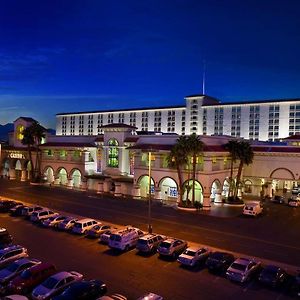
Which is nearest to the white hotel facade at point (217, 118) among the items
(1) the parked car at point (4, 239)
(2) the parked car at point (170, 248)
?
(1) the parked car at point (4, 239)

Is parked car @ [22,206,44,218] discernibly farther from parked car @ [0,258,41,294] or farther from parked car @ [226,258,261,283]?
parked car @ [226,258,261,283]

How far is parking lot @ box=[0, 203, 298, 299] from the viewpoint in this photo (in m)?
24.0

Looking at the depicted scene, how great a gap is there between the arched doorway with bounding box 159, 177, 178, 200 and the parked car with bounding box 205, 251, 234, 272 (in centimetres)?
2950

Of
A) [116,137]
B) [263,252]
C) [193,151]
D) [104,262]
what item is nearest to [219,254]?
[263,252]

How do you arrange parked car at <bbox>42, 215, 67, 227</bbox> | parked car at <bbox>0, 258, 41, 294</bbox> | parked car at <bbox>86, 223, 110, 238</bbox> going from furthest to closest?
parked car at <bbox>42, 215, 67, 227</bbox>, parked car at <bbox>86, 223, 110, 238</bbox>, parked car at <bbox>0, 258, 41, 294</bbox>

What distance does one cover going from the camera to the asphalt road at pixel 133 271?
23.9 m

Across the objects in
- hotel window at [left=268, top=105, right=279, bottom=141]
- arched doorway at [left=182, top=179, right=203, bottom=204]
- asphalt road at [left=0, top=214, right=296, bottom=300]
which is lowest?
asphalt road at [left=0, top=214, right=296, bottom=300]

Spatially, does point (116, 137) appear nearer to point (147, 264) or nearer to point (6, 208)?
point (6, 208)

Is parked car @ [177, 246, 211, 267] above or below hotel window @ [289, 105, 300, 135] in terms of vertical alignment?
below

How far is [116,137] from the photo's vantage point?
6850cm

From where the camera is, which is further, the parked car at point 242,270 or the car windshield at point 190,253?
the car windshield at point 190,253

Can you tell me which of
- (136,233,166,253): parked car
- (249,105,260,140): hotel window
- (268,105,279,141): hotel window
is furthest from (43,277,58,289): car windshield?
(249,105,260,140): hotel window

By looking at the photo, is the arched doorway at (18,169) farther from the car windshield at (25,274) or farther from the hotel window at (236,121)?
the car windshield at (25,274)

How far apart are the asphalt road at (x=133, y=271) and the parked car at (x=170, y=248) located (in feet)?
2.34
